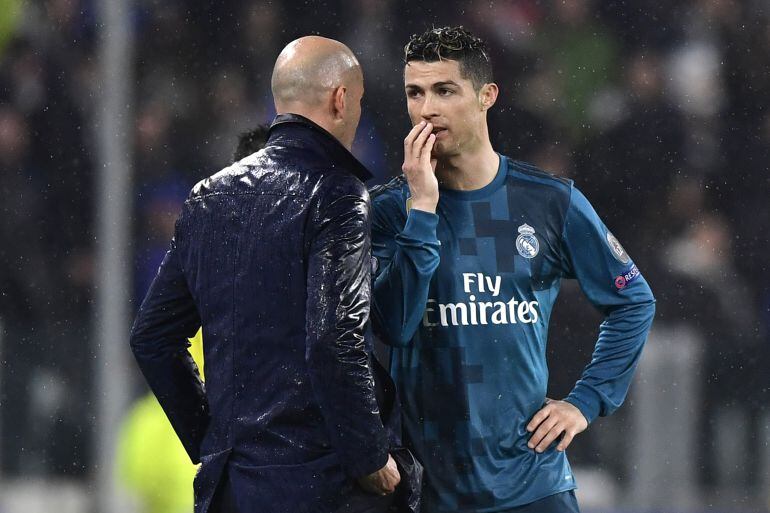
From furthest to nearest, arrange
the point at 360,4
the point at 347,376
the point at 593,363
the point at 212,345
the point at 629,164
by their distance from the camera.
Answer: the point at 360,4
the point at 629,164
the point at 593,363
the point at 212,345
the point at 347,376

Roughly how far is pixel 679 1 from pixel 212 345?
4.74 metres

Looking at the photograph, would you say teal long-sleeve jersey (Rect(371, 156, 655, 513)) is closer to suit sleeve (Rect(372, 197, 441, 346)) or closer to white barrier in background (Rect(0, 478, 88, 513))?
suit sleeve (Rect(372, 197, 441, 346))

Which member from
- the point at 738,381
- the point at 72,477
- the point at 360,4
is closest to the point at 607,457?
the point at 738,381

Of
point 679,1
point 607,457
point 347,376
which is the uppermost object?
point 679,1

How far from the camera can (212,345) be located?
2414 millimetres

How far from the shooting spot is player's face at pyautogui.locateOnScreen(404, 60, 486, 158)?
2662 millimetres

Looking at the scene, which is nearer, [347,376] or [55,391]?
[347,376]

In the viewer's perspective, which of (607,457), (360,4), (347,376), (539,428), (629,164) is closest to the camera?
(347,376)

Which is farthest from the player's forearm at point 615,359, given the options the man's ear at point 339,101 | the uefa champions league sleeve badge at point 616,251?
the man's ear at point 339,101

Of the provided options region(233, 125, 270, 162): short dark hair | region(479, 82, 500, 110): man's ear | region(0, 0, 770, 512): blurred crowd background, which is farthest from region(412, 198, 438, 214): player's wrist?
region(0, 0, 770, 512): blurred crowd background

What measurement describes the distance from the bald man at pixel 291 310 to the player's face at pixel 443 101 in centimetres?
22

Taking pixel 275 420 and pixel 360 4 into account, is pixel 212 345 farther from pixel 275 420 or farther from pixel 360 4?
pixel 360 4

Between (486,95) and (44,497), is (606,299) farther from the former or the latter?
(44,497)

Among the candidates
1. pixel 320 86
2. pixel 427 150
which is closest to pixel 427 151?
pixel 427 150
